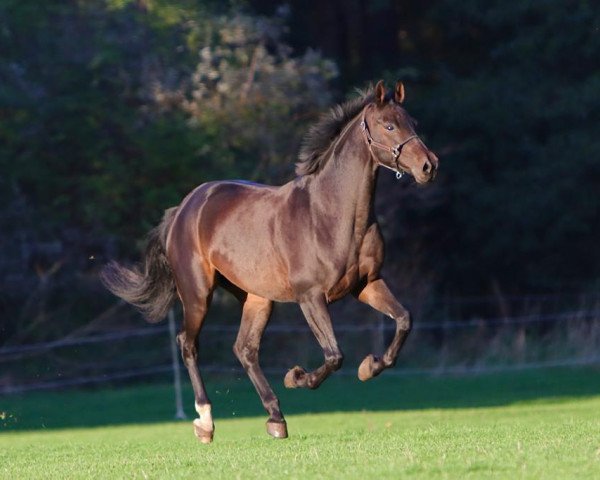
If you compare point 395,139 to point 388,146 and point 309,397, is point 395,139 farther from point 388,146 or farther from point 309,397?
point 309,397

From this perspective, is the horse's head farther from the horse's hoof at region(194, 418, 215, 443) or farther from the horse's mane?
the horse's hoof at region(194, 418, 215, 443)

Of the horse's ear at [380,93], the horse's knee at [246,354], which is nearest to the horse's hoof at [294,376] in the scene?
the horse's knee at [246,354]

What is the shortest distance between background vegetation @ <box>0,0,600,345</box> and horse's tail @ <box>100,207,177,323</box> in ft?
29.2

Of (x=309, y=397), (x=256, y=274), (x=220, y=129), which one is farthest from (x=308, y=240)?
(x=220, y=129)

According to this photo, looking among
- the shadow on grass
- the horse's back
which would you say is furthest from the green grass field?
the horse's back

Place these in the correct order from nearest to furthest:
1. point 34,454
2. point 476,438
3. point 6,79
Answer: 1. point 476,438
2. point 34,454
3. point 6,79

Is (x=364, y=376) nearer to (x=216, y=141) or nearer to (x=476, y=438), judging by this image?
(x=476, y=438)

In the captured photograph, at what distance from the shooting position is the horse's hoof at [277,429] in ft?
30.8

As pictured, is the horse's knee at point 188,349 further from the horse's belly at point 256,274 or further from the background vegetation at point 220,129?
the background vegetation at point 220,129

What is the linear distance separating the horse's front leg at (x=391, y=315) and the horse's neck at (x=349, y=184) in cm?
41

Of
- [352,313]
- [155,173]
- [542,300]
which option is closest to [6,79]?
[155,173]

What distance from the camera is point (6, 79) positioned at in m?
20.7

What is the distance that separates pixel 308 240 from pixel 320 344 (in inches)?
29.0

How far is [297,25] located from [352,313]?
6.60 m
